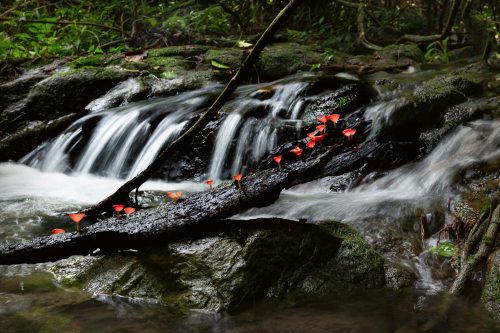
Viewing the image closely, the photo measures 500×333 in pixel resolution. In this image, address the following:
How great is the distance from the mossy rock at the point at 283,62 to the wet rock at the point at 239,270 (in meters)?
5.17

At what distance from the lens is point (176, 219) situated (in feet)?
9.62

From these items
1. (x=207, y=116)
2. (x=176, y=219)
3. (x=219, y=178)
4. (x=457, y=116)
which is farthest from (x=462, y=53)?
(x=176, y=219)

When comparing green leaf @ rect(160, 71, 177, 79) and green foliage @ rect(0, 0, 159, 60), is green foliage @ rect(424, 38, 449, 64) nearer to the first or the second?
green leaf @ rect(160, 71, 177, 79)

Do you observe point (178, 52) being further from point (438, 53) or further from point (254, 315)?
point (254, 315)

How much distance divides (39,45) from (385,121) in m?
7.59

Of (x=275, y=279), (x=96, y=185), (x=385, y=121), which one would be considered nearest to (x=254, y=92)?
(x=385, y=121)

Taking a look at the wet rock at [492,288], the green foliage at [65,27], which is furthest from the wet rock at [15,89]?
the wet rock at [492,288]

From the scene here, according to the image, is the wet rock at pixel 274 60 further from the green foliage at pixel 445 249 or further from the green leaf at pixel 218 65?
the green foliage at pixel 445 249

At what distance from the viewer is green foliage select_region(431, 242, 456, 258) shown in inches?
116

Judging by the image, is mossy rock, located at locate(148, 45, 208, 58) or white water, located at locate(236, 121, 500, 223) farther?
mossy rock, located at locate(148, 45, 208, 58)

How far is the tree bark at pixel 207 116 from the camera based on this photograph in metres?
2.38

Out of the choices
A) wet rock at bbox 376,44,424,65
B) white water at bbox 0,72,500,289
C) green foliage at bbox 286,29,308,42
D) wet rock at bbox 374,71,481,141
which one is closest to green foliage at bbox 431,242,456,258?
white water at bbox 0,72,500,289

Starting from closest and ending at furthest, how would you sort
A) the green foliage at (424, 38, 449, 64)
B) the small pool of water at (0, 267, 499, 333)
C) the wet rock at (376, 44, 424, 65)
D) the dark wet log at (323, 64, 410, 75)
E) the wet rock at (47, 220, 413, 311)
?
1. the small pool of water at (0, 267, 499, 333)
2. the wet rock at (47, 220, 413, 311)
3. the dark wet log at (323, 64, 410, 75)
4. the wet rock at (376, 44, 424, 65)
5. the green foliage at (424, 38, 449, 64)

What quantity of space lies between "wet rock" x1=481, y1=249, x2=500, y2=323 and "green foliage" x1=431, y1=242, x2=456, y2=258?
0.36m
